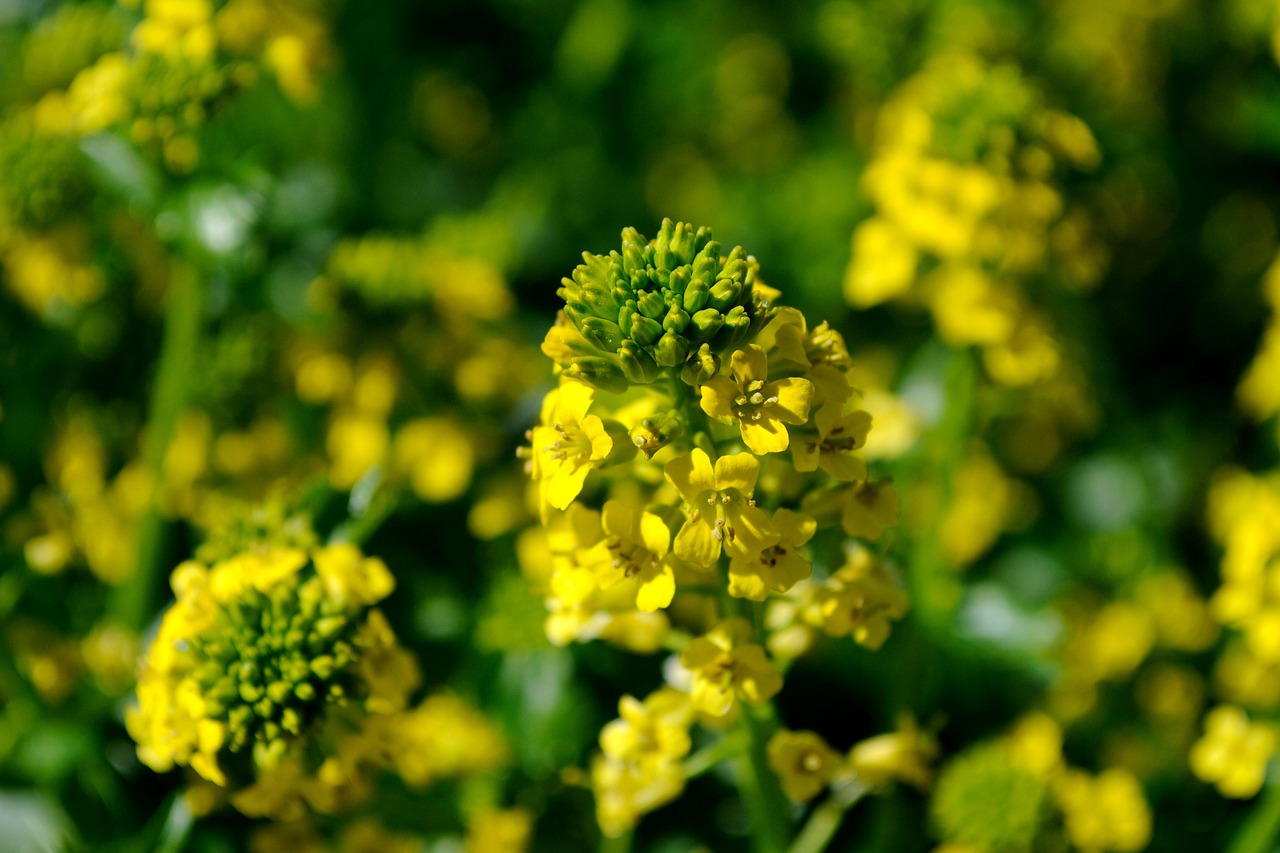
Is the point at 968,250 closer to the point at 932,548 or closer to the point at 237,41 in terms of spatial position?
the point at 932,548

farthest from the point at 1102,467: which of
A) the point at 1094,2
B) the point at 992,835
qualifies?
the point at 1094,2

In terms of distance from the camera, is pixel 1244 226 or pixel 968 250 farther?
pixel 1244 226

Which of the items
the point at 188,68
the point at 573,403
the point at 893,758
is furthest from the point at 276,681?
the point at 188,68

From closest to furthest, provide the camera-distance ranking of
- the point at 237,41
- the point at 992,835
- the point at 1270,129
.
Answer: the point at 992,835
the point at 237,41
the point at 1270,129

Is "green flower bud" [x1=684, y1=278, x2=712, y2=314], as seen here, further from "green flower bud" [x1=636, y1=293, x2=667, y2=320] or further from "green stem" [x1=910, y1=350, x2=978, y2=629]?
"green stem" [x1=910, y1=350, x2=978, y2=629]

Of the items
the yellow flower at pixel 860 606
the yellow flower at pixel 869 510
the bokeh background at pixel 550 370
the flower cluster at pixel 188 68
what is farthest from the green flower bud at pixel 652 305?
the flower cluster at pixel 188 68

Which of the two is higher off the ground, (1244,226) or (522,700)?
(1244,226)

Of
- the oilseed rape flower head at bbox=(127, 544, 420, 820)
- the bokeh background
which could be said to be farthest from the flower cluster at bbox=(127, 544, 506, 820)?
the bokeh background
